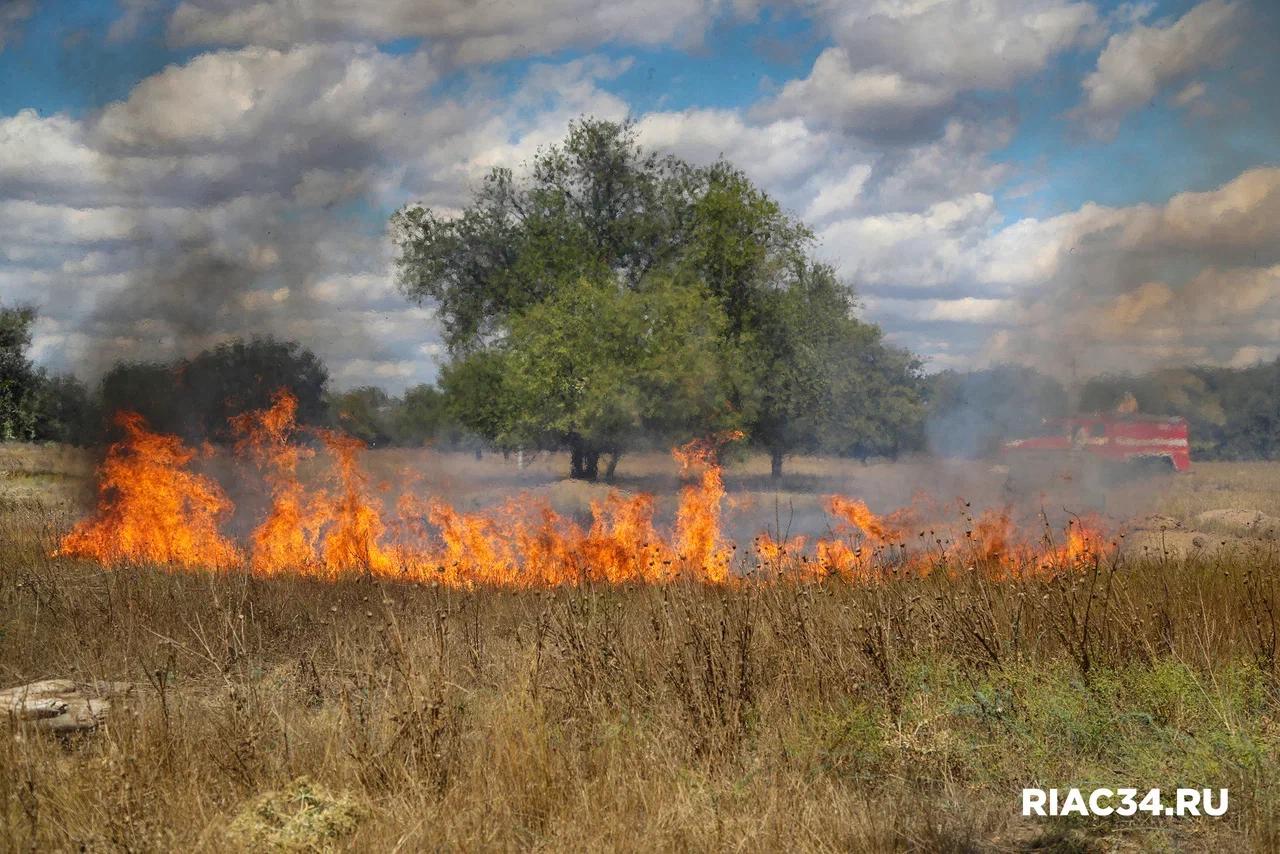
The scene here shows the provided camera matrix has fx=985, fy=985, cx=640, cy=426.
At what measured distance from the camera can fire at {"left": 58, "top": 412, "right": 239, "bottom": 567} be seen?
1496cm

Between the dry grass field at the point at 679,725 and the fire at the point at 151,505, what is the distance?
5377mm

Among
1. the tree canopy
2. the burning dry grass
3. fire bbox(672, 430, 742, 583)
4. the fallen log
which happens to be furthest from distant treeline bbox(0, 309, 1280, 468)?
the fallen log

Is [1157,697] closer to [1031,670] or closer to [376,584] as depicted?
[1031,670]

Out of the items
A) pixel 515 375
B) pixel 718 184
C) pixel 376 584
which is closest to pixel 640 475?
pixel 515 375

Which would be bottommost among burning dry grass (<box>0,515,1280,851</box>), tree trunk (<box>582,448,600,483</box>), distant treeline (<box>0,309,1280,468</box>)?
burning dry grass (<box>0,515,1280,851</box>)

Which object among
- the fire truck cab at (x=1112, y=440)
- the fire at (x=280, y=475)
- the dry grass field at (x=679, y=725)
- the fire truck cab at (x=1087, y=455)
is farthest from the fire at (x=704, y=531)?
the fire truck cab at (x=1112, y=440)

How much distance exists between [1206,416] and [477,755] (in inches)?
920

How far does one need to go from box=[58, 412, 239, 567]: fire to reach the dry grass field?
Result: 538 centimetres

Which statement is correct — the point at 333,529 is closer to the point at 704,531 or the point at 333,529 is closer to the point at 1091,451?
the point at 704,531

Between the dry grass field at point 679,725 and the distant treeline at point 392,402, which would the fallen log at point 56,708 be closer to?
the dry grass field at point 679,725

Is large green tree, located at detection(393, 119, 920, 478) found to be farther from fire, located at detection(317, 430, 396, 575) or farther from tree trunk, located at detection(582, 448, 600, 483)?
fire, located at detection(317, 430, 396, 575)

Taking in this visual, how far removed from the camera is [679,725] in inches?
235

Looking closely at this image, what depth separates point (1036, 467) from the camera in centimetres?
2291

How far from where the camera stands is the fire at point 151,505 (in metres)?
15.0
